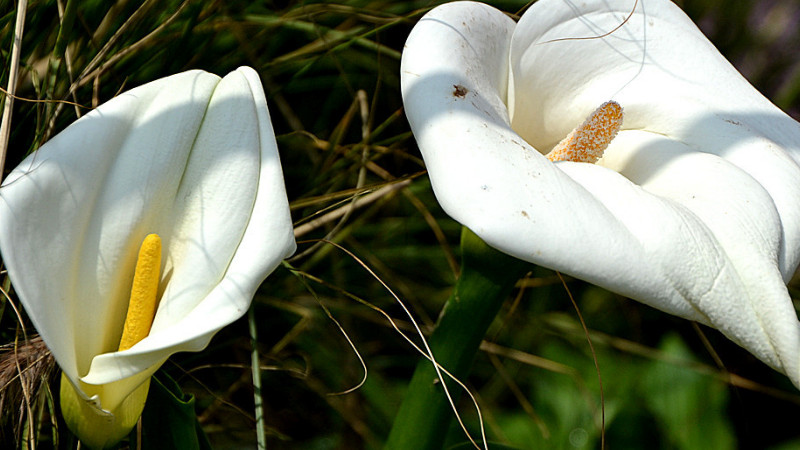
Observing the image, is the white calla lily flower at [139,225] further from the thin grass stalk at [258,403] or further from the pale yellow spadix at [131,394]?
the thin grass stalk at [258,403]

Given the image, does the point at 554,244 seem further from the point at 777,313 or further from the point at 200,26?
the point at 200,26

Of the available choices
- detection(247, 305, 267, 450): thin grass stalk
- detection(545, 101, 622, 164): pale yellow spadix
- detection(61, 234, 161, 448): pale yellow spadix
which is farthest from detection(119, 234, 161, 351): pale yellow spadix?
detection(545, 101, 622, 164): pale yellow spadix

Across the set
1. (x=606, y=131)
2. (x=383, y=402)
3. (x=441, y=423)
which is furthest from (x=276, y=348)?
(x=606, y=131)

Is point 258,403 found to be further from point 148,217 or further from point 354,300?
point 354,300

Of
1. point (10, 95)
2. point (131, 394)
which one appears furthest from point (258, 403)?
point (10, 95)

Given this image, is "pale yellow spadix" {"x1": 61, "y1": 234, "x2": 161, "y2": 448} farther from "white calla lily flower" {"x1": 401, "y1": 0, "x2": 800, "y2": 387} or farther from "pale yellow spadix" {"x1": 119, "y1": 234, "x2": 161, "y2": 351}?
"white calla lily flower" {"x1": 401, "y1": 0, "x2": 800, "y2": 387}
